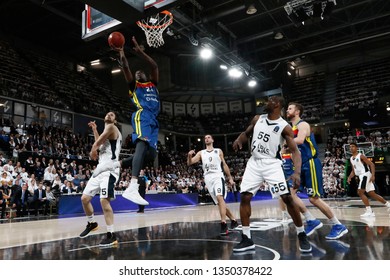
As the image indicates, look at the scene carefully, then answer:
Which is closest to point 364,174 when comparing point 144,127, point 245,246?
point 245,246

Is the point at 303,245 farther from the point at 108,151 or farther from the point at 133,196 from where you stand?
the point at 108,151

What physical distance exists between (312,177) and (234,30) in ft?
53.6

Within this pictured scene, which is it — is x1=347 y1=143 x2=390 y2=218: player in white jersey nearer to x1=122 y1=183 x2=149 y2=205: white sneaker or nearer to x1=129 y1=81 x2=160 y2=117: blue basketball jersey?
x1=129 y1=81 x2=160 y2=117: blue basketball jersey

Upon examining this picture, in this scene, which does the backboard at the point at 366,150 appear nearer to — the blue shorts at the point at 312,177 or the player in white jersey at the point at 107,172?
the blue shorts at the point at 312,177

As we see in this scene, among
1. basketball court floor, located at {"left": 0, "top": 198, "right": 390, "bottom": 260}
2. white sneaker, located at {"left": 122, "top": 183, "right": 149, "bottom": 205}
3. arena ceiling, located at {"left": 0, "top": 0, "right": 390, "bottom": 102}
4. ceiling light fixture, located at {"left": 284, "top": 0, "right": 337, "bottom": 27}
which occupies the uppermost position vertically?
arena ceiling, located at {"left": 0, "top": 0, "right": 390, "bottom": 102}

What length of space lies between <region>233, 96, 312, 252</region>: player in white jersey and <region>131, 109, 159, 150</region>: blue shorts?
141 centimetres

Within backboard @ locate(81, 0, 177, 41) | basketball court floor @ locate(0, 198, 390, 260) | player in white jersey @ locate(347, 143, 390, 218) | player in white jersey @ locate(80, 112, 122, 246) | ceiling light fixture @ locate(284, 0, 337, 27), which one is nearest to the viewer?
basketball court floor @ locate(0, 198, 390, 260)

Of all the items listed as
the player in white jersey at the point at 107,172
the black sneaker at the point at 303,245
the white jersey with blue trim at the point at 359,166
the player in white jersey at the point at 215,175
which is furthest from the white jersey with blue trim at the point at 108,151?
the white jersey with blue trim at the point at 359,166

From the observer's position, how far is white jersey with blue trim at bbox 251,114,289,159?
3.83 metres

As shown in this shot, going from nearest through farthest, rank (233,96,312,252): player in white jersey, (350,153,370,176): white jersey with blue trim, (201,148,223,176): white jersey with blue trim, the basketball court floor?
the basketball court floor
(233,96,312,252): player in white jersey
(201,148,223,176): white jersey with blue trim
(350,153,370,176): white jersey with blue trim

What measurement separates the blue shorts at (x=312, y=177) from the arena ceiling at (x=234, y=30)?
25.5ft

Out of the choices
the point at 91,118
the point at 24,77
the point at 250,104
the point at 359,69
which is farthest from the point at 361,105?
the point at 24,77

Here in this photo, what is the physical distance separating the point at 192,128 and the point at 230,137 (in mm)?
3970

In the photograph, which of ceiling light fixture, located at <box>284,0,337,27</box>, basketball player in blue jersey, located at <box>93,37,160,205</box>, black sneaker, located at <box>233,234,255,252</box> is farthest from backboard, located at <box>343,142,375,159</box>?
black sneaker, located at <box>233,234,255,252</box>
